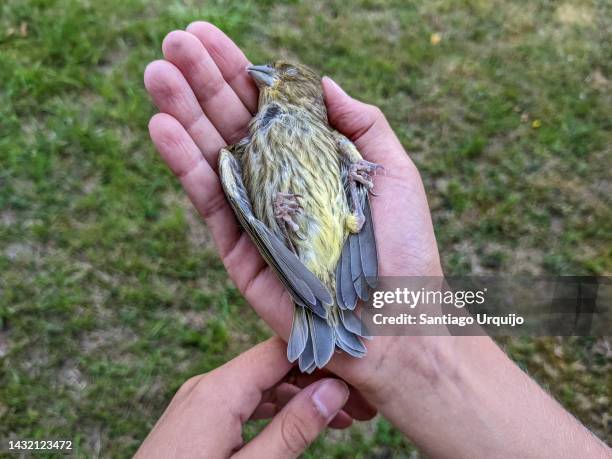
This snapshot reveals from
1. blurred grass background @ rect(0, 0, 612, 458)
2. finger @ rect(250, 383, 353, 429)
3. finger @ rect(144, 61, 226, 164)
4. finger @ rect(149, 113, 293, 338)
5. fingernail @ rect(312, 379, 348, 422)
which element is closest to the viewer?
fingernail @ rect(312, 379, 348, 422)

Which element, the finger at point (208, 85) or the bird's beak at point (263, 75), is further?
the bird's beak at point (263, 75)

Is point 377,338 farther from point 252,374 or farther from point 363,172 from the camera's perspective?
point 363,172

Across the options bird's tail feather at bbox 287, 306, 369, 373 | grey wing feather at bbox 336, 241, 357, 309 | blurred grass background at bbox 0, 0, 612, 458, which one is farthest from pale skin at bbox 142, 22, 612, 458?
blurred grass background at bbox 0, 0, 612, 458

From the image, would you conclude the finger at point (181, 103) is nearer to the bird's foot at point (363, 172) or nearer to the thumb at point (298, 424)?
the bird's foot at point (363, 172)

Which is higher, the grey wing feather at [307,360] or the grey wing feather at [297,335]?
the grey wing feather at [297,335]

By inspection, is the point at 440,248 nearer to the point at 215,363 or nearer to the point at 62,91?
the point at 215,363

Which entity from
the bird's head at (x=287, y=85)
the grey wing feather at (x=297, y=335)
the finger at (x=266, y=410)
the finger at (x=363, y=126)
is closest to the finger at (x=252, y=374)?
the grey wing feather at (x=297, y=335)

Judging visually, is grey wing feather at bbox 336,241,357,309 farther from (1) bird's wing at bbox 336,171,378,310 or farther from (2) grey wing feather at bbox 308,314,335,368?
(2) grey wing feather at bbox 308,314,335,368
